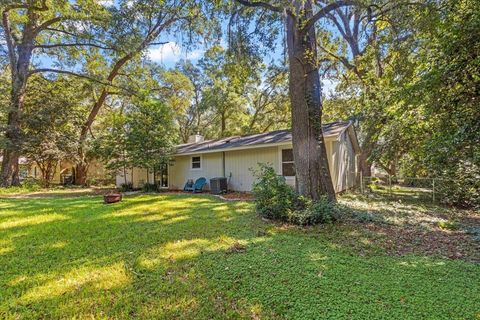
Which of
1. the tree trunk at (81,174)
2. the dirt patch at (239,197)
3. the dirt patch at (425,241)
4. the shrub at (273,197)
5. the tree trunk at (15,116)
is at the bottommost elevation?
the dirt patch at (425,241)

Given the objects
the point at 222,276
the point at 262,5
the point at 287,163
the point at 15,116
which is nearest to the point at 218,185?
the point at 287,163

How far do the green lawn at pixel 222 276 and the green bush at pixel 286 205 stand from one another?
0.42 m

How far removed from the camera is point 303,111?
7.13 meters

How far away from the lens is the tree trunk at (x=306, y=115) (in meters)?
7.03

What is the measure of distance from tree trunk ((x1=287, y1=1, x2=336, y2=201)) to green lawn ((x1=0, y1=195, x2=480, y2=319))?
153 cm

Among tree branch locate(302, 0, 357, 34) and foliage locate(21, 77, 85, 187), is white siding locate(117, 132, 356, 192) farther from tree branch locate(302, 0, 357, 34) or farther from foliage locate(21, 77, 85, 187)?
foliage locate(21, 77, 85, 187)

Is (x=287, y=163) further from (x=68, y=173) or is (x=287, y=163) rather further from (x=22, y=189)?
(x=68, y=173)

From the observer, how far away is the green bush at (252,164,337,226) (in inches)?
240

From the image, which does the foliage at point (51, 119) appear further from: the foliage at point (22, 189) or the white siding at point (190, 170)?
the white siding at point (190, 170)

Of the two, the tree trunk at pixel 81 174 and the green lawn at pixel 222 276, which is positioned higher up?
the tree trunk at pixel 81 174

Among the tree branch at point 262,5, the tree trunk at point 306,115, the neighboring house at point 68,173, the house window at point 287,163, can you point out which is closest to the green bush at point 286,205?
the tree trunk at point 306,115

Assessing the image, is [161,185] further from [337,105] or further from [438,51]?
[438,51]

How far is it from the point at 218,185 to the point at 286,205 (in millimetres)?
6467

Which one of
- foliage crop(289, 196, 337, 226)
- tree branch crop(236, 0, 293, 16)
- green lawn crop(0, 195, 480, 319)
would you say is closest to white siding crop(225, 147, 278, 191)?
foliage crop(289, 196, 337, 226)
